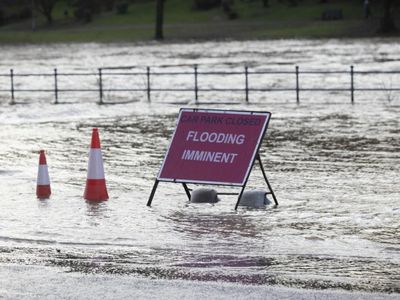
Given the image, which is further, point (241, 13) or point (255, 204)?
point (241, 13)

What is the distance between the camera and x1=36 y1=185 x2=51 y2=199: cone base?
16.8 metres

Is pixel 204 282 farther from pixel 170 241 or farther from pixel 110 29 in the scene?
pixel 110 29

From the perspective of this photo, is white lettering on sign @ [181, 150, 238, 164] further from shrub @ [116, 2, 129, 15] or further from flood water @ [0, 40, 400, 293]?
shrub @ [116, 2, 129, 15]

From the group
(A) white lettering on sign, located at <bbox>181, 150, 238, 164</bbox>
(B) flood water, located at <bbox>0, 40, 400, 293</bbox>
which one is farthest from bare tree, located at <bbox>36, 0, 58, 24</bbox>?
(A) white lettering on sign, located at <bbox>181, 150, 238, 164</bbox>

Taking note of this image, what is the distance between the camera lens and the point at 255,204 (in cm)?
1579

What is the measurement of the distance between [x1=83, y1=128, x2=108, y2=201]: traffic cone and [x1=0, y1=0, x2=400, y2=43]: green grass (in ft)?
239

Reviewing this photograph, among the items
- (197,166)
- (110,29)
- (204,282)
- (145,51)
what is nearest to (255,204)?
(197,166)

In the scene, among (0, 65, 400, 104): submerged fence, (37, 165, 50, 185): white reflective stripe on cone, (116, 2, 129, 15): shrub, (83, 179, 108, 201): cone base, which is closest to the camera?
(83, 179, 108, 201): cone base

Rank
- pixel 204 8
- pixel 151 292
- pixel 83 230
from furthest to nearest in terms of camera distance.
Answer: pixel 204 8, pixel 83 230, pixel 151 292

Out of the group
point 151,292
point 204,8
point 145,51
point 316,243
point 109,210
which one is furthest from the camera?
point 204,8

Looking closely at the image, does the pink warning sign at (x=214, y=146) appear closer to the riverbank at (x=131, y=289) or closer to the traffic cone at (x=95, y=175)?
the traffic cone at (x=95, y=175)

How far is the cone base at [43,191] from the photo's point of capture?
55.3ft

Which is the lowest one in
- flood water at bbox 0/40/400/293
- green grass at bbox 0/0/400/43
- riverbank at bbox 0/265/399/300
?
green grass at bbox 0/0/400/43

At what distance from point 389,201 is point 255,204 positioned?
178 centimetres
